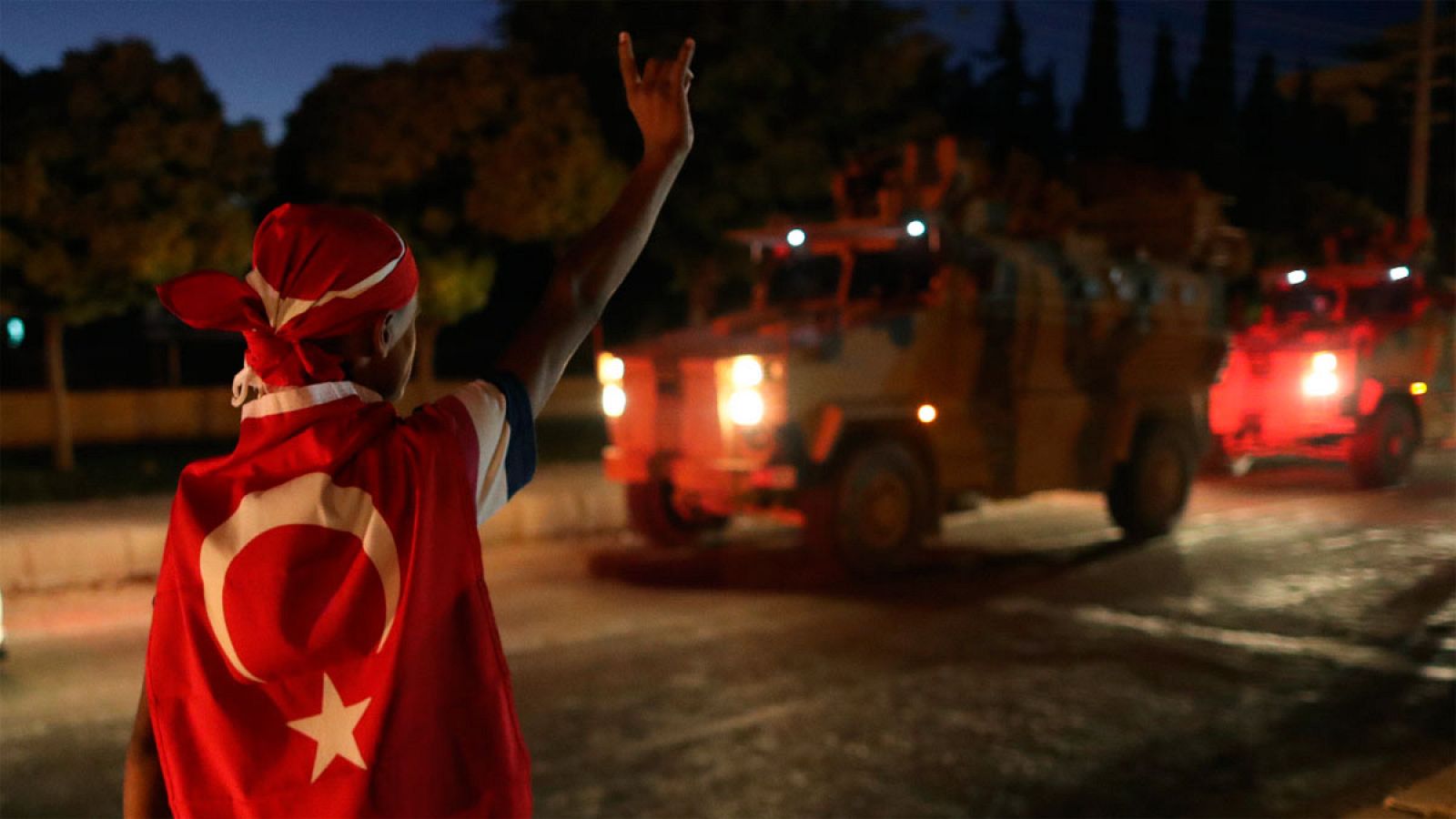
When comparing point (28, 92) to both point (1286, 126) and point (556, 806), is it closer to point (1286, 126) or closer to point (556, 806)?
point (556, 806)

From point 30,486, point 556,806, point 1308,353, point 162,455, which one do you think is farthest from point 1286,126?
point 556,806

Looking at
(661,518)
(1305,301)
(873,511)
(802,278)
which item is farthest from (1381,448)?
(661,518)

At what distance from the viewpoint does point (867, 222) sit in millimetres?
10633

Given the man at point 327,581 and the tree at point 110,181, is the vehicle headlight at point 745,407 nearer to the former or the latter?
the tree at point 110,181

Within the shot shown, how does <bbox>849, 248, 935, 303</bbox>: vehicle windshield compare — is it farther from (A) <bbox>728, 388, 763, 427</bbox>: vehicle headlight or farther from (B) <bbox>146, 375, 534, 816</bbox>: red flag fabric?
(B) <bbox>146, 375, 534, 816</bbox>: red flag fabric

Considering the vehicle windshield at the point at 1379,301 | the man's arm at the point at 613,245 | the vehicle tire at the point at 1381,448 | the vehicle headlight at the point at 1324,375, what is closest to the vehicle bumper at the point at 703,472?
the man's arm at the point at 613,245

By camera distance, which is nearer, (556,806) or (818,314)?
(556,806)

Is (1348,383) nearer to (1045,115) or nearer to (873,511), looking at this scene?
(873,511)

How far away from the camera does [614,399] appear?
35.3 feet

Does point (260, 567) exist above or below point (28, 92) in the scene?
below

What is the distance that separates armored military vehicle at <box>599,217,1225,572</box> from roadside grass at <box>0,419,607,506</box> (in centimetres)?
132

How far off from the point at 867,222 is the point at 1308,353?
7.42m

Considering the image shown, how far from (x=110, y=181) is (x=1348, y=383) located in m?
13.0

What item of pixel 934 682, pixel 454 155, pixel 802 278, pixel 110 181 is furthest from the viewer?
pixel 454 155
